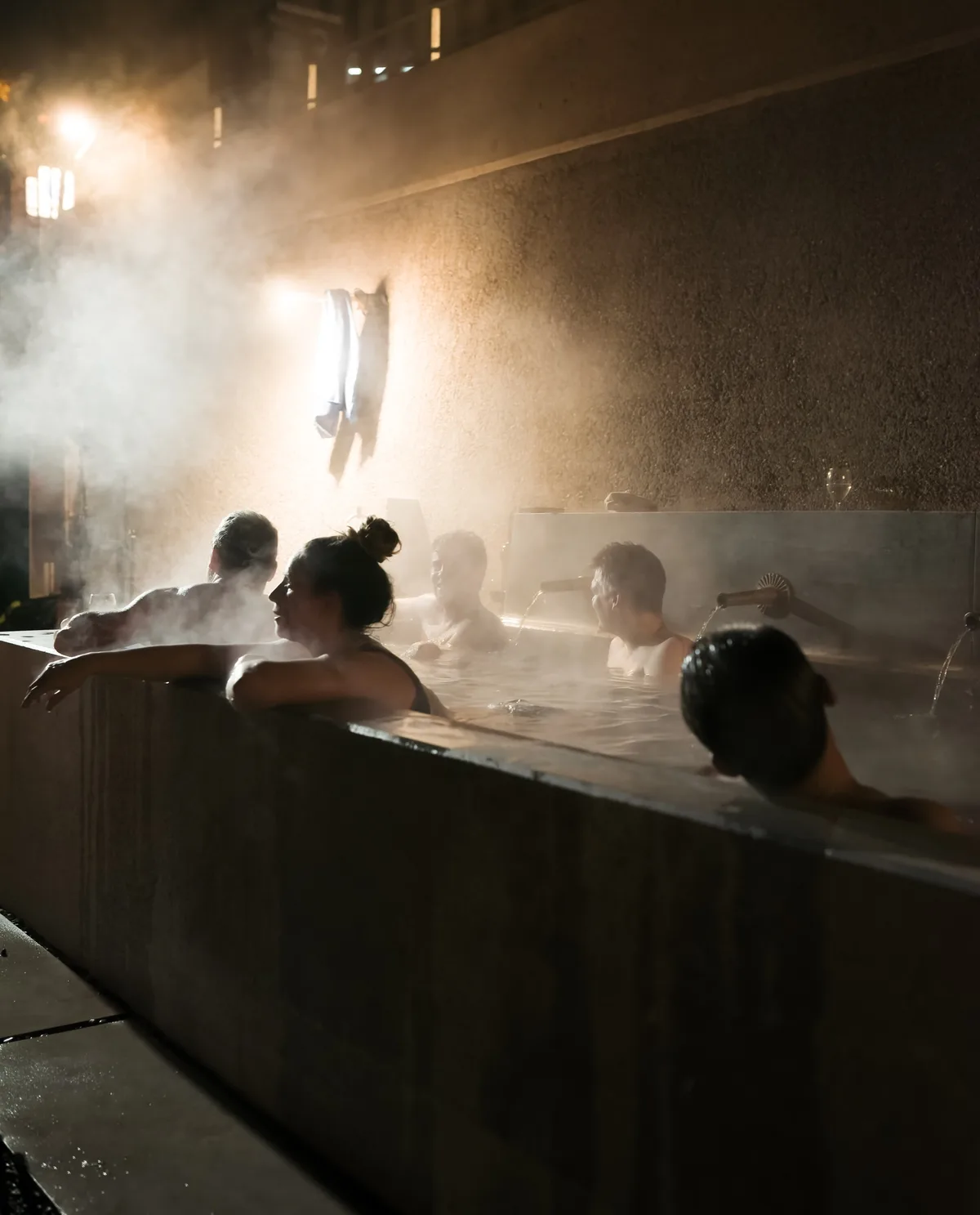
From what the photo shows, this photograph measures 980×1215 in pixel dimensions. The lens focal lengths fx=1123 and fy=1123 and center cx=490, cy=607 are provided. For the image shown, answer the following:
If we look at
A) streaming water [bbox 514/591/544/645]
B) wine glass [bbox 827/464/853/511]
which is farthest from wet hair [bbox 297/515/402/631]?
streaming water [bbox 514/591/544/645]

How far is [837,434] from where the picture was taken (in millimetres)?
4891

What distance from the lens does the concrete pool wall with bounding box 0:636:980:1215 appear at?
4.18 feet

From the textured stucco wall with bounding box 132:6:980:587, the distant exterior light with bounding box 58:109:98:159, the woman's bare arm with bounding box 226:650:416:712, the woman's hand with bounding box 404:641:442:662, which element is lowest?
the woman's hand with bounding box 404:641:442:662

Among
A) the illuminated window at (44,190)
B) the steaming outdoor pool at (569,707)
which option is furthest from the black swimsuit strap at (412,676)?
the illuminated window at (44,190)

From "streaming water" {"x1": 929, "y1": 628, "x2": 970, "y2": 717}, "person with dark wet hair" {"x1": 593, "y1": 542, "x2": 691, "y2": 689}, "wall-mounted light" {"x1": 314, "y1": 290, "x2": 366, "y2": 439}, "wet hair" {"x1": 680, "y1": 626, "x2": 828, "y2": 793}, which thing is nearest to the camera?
"wet hair" {"x1": 680, "y1": 626, "x2": 828, "y2": 793}

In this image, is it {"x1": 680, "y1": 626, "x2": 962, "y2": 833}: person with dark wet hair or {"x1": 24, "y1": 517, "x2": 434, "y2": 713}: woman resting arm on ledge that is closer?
{"x1": 680, "y1": 626, "x2": 962, "y2": 833}: person with dark wet hair

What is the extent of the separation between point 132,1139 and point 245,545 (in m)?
2.28

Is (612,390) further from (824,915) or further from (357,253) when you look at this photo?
(824,915)

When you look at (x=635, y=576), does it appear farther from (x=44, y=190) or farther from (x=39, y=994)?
(x=44, y=190)

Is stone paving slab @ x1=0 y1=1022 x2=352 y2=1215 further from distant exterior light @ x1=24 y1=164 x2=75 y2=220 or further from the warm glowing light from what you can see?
distant exterior light @ x1=24 y1=164 x2=75 y2=220

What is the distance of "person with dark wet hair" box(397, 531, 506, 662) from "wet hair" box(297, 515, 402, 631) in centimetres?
300

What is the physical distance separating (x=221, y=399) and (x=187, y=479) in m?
0.81

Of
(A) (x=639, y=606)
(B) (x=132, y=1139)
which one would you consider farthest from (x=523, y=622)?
(B) (x=132, y=1139)

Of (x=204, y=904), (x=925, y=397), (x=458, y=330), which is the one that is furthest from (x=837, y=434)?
(x=204, y=904)
